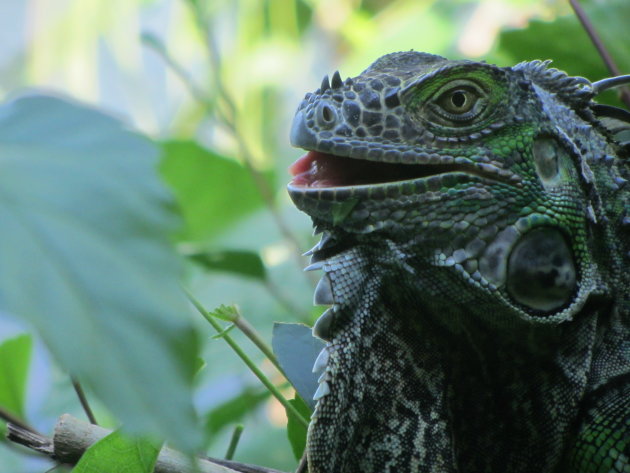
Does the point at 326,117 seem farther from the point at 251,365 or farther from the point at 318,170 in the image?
the point at 251,365

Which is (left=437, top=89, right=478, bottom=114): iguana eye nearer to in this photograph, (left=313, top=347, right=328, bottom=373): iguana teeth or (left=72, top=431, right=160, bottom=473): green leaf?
(left=313, top=347, right=328, bottom=373): iguana teeth

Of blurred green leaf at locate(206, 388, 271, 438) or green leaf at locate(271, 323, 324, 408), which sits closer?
green leaf at locate(271, 323, 324, 408)

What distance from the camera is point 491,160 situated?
2217 mm

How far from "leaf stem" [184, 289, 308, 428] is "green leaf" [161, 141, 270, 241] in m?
2.01

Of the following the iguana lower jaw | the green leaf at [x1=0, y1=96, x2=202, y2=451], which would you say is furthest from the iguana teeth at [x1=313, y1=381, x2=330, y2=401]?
the green leaf at [x1=0, y1=96, x2=202, y2=451]

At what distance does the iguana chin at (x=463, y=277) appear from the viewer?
210cm

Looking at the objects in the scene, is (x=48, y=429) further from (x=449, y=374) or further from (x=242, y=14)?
(x=242, y=14)

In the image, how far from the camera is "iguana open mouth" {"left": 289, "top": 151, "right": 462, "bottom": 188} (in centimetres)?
220

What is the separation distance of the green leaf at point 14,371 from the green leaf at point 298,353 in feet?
3.63

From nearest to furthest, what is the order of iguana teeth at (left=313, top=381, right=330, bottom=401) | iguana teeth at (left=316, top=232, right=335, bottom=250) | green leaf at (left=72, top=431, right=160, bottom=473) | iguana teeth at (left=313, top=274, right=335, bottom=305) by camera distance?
green leaf at (left=72, top=431, right=160, bottom=473)
iguana teeth at (left=313, top=381, right=330, bottom=401)
iguana teeth at (left=313, top=274, right=335, bottom=305)
iguana teeth at (left=316, top=232, right=335, bottom=250)

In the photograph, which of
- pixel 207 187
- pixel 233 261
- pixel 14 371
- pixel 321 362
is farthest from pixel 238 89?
pixel 321 362

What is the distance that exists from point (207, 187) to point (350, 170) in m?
2.31

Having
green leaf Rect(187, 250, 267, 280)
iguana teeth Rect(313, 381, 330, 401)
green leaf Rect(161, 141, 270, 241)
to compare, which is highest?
green leaf Rect(161, 141, 270, 241)

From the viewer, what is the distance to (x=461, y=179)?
7.14 feet
